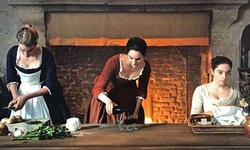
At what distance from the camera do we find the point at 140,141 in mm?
2525

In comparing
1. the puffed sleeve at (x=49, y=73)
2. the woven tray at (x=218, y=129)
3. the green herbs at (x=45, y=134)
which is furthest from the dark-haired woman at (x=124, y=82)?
the woven tray at (x=218, y=129)

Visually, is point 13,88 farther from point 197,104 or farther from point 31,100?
point 197,104

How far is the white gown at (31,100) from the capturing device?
11.6 feet

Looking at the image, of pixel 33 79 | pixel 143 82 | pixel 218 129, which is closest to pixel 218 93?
pixel 143 82

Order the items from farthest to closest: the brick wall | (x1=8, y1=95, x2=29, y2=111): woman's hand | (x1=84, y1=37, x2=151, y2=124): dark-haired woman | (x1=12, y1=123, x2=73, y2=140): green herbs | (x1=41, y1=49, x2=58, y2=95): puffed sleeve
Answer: the brick wall
(x1=41, y1=49, x2=58, y2=95): puffed sleeve
(x1=84, y1=37, x2=151, y2=124): dark-haired woman
(x1=8, y1=95, x2=29, y2=111): woman's hand
(x1=12, y1=123, x2=73, y2=140): green herbs

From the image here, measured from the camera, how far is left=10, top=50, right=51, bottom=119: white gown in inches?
139

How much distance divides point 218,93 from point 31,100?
4.77 feet

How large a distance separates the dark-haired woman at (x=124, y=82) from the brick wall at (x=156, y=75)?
1680 mm

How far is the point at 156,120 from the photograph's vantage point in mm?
5785

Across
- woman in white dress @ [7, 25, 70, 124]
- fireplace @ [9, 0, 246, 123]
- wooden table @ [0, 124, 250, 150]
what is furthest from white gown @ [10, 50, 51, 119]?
fireplace @ [9, 0, 246, 123]

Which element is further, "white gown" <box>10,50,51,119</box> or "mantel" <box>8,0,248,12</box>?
"mantel" <box>8,0,248,12</box>

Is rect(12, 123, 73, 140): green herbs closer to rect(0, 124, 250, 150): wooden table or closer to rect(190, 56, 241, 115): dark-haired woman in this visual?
rect(0, 124, 250, 150): wooden table

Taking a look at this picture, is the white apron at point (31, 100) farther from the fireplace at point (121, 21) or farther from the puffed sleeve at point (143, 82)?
the fireplace at point (121, 21)

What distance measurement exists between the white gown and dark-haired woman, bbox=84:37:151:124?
1.40ft
